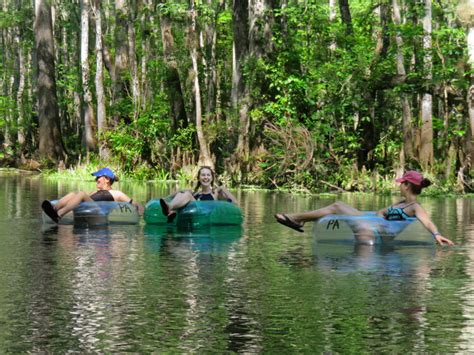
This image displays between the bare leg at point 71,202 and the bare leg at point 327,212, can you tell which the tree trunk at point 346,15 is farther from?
the bare leg at point 327,212

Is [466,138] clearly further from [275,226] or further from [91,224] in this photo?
[91,224]

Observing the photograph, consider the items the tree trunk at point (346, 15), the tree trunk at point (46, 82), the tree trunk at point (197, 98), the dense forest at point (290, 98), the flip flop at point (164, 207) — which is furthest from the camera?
the tree trunk at point (46, 82)

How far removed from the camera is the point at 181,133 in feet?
130

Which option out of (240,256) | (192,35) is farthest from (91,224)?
(192,35)

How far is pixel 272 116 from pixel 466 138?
23.1 feet

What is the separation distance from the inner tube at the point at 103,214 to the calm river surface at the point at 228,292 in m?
0.27

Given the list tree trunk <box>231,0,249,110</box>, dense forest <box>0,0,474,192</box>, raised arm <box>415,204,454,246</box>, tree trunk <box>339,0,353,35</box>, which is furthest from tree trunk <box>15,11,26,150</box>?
raised arm <box>415,204,454,246</box>

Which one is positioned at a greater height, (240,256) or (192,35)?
(192,35)

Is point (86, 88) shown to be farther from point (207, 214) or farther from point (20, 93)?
point (207, 214)

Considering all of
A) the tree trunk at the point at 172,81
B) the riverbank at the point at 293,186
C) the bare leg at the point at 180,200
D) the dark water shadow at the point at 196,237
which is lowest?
the dark water shadow at the point at 196,237

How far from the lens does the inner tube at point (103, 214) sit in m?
17.1

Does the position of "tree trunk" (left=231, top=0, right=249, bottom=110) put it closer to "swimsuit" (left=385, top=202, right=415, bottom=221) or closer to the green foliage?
the green foliage

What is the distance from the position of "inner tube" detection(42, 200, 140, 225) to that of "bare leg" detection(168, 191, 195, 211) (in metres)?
0.74

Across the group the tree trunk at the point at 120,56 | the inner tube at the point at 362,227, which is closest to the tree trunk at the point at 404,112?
the tree trunk at the point at 120,56
